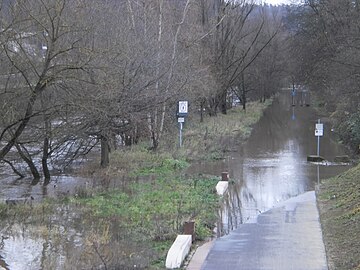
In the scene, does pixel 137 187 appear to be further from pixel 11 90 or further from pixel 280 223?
pixel 280 223

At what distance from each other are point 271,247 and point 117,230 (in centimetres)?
368

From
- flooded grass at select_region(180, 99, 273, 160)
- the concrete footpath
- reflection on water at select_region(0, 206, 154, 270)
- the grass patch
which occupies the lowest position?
reflection on water at select_region(0, 206, 154, 270)

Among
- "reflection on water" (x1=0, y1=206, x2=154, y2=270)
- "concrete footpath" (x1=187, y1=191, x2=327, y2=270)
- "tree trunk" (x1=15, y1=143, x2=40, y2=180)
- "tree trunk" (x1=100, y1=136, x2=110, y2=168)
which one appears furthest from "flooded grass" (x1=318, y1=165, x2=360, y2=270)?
"tree trunk" (x1=15, y1=143, x2=40, y2=180)

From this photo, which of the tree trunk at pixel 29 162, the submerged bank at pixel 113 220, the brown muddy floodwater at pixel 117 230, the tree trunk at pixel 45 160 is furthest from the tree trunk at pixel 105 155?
the tree trunk at pixel 29 162

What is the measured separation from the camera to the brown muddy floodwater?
36.3 ft

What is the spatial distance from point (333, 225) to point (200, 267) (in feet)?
13.3

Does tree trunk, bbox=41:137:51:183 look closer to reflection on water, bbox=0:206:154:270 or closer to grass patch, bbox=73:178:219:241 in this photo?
grass patch, bbox=73:178:219:241

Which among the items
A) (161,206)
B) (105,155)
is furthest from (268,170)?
(161,206)

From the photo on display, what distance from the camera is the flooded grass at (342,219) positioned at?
10172mm

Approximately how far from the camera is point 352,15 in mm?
41219

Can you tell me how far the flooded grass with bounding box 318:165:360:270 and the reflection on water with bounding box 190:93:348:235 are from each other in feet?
4.97

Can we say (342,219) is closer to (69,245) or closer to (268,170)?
(69,245)

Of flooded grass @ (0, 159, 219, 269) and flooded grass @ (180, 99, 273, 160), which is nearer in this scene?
flooded grass @ (0, 159, 219, 269)

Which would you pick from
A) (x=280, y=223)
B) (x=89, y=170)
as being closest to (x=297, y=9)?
(x=89, y=170)
